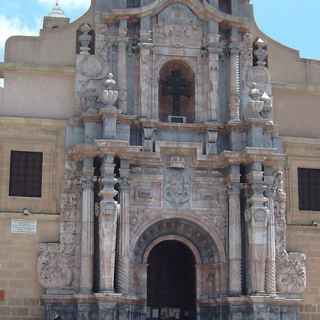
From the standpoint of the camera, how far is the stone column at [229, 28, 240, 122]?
26312 millimetres

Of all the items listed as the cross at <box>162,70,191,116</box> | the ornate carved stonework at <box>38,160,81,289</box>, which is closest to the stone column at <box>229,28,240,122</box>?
the cross at <box>162,70,191,116</box>

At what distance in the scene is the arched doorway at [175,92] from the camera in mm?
27172

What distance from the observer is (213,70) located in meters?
26.5

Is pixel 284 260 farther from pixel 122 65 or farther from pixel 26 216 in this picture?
pixel 26 216

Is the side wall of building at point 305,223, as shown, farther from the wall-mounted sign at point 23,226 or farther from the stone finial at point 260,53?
the wall-mounted sign at point 23,226

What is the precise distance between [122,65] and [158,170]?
3.18 metres

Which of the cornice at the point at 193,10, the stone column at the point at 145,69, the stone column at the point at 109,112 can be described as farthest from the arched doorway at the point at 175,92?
the stone column at the point at 109,112

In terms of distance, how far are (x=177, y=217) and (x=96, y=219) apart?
7.76ft

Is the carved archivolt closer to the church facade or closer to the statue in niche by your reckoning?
the church facade

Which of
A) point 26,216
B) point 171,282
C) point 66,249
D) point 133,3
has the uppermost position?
point 133,3

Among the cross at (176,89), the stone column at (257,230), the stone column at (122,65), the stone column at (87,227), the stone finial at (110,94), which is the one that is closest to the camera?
the stone column at (87,227)

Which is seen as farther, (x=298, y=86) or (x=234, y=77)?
(x=298, y=86)

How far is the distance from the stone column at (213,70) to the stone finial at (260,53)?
1340mm

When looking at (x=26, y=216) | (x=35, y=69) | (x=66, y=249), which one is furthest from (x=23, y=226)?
(x=35, y=69)
